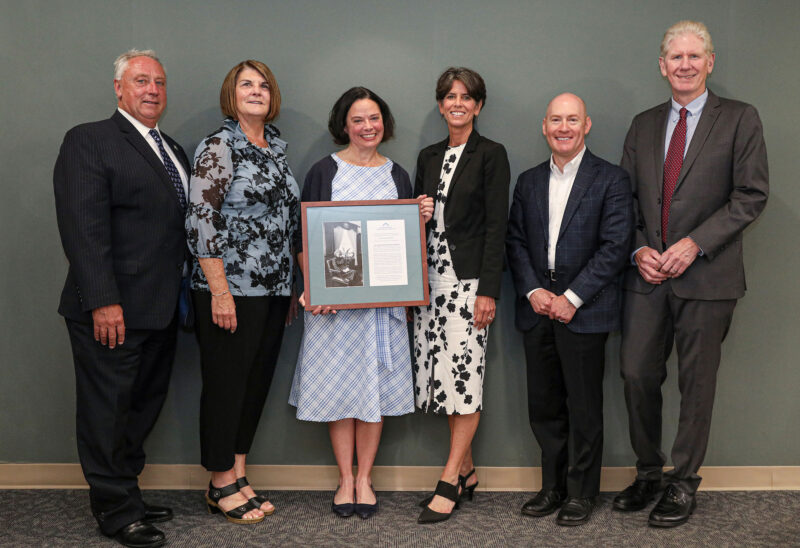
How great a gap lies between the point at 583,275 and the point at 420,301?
27.4 inches

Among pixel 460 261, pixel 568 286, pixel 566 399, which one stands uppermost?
pixel 460 261

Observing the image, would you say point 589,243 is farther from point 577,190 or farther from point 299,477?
point 299,477

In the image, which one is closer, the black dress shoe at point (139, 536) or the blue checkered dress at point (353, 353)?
the black dress shoe at point (139, 536)

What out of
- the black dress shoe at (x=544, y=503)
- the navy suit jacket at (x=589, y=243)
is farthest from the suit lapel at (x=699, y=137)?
the black dress shoe at (x=544, y=503)

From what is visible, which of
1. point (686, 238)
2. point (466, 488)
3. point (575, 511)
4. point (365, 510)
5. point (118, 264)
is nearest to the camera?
point (118, 264)

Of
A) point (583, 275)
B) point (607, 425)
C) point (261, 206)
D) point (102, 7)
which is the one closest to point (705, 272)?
point (583, 275)

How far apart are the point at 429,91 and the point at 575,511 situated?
6.76 ft

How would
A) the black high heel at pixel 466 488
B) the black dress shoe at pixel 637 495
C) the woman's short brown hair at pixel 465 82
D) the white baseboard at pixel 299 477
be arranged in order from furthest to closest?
1. the white baseboard at pixel 299 477
2. the black high heel at pixel 466 488
3. the black dress shoe at pixel 637 495
4. the woman's short brown hair at pixel 465 82

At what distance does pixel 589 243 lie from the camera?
8.84 feet

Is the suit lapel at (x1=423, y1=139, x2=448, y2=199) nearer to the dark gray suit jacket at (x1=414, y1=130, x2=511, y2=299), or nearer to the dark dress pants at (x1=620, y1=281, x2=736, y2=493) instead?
the dark gray suit jacket at (x1=414, y1=130, x2=511, y2=299)

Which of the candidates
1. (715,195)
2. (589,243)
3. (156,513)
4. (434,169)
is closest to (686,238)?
(715,195)

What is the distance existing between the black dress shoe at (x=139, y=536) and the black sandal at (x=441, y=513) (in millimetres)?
1089

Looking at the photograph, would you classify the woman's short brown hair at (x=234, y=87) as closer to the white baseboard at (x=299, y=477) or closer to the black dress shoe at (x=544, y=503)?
the white baseboard at (x=299, y=477)

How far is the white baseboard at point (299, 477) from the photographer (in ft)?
10.3
